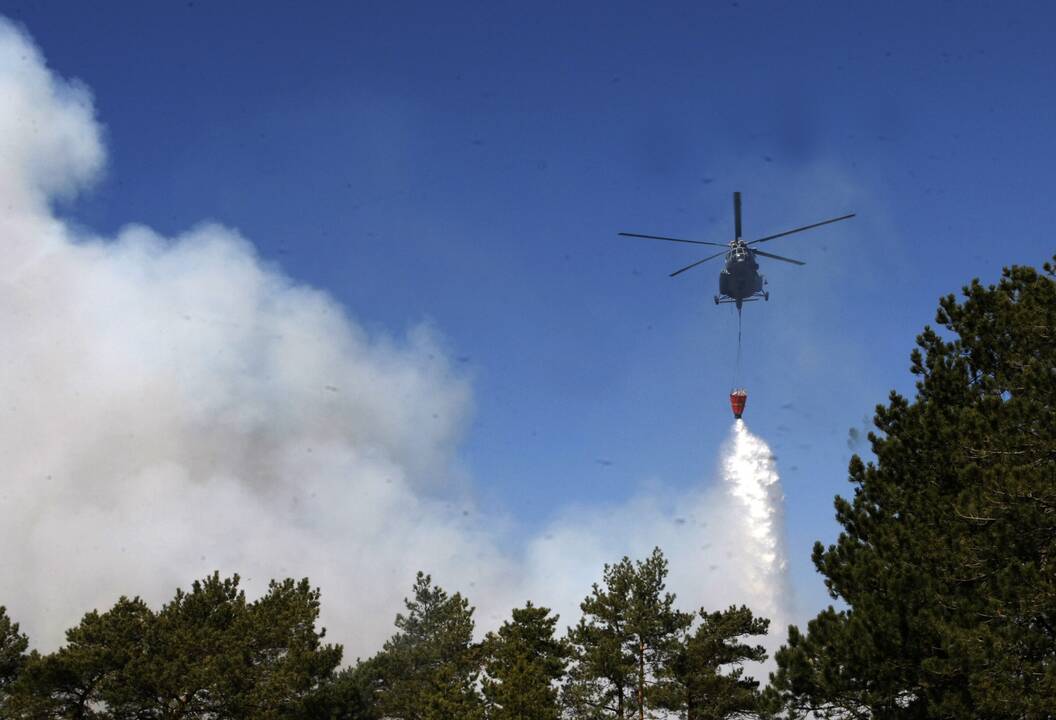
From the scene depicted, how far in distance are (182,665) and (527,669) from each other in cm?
1671

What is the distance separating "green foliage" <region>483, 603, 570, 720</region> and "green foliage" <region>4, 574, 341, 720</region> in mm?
9761

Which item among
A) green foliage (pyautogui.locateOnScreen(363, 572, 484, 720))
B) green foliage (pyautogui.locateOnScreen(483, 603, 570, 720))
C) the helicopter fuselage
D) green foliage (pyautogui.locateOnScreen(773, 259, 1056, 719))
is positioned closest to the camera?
green foliage (pyautogui.locateOnScreen(773, 259, 1056, 719))

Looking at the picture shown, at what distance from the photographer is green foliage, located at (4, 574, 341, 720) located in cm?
4550

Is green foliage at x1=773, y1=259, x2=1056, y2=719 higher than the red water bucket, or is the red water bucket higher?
the red water bucket

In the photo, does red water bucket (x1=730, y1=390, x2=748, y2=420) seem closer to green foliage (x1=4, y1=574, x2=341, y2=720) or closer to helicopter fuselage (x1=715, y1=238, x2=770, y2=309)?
helicopter fuselage (x1=715, y1=238, x2=770, y2=309)

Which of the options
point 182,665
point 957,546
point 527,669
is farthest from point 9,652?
point 957,546

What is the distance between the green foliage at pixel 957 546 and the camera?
65.0ft

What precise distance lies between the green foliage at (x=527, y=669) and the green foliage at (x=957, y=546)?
76.5ft

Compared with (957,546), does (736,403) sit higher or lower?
higher

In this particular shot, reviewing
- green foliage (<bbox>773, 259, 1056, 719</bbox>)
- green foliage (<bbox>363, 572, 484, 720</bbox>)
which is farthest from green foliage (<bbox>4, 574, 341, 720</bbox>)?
green foliage (<bbox>773, 259, 1056, 719</bbox>)

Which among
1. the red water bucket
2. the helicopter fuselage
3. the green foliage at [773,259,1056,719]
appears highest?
the helicopter fuselage

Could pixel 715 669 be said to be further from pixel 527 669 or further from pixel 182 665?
pixel 182 665

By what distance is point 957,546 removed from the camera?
22.3 metres

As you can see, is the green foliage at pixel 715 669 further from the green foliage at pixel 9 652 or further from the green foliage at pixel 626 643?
the green foliage at pixel 9 652
